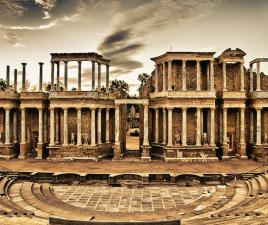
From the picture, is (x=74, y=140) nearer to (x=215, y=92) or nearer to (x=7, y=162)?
(x=7, y=162)

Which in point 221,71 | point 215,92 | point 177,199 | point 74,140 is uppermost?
point 221,71

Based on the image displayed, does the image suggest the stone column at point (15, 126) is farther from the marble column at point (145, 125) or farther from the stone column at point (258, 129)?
the stone column at point (258, 129)

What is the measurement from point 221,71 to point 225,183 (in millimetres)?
16838

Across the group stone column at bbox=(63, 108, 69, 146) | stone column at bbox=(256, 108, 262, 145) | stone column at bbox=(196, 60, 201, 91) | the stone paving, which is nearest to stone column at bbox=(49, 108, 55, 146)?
stone column at bbox=(63, 108, 69, 146)

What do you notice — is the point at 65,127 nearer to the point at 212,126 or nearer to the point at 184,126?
the point at 184,126

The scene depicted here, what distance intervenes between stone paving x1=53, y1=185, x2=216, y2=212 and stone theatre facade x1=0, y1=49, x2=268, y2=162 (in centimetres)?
1061

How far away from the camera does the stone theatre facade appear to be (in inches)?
1357

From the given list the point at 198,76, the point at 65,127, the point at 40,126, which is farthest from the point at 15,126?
the point at 198,76

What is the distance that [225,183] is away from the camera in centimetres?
2466

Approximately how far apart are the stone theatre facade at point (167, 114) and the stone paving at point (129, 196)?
1061 cm

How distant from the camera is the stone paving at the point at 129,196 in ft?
63.8

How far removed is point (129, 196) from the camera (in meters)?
21.6

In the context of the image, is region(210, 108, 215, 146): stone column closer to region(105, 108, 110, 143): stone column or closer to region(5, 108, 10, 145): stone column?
region(105, 108, 110, 143): stone column

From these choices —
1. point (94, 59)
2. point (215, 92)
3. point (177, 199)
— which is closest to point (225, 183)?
point (177, 199)
